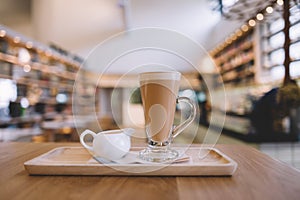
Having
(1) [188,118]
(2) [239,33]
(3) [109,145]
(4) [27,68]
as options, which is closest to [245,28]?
(2) [239,33]

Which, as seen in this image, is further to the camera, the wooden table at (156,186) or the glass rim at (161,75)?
the glass rim at (161,75)

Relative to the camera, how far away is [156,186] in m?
0.39

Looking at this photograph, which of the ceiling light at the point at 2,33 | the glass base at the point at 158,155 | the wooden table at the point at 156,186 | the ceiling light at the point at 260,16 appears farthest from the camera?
the ceiling light at the point at 2,33

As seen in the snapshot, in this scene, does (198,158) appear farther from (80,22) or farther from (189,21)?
(80,22)

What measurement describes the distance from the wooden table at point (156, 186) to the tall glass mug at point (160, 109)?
0.11 m

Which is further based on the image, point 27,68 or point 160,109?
point 27,68

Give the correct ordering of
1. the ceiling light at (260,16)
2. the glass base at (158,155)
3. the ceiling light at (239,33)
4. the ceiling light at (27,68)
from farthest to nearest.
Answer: the ceiling light at (239,33)
the ceiling light at (27,68)
the ceiling light at (260,16)
the glass base at (158,155)

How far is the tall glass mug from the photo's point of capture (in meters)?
0.53

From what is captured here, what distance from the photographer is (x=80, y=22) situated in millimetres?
7129

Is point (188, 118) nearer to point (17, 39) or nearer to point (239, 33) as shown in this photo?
point (17, 39)

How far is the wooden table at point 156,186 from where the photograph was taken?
349 millimetres

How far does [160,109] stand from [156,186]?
0.62 feet

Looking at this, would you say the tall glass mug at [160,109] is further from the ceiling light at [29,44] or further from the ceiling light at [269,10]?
the ceiling light at [29,44]

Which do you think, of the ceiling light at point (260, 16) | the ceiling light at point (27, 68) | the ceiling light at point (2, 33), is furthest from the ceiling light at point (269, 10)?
the ceiling light at point (27, 68)
